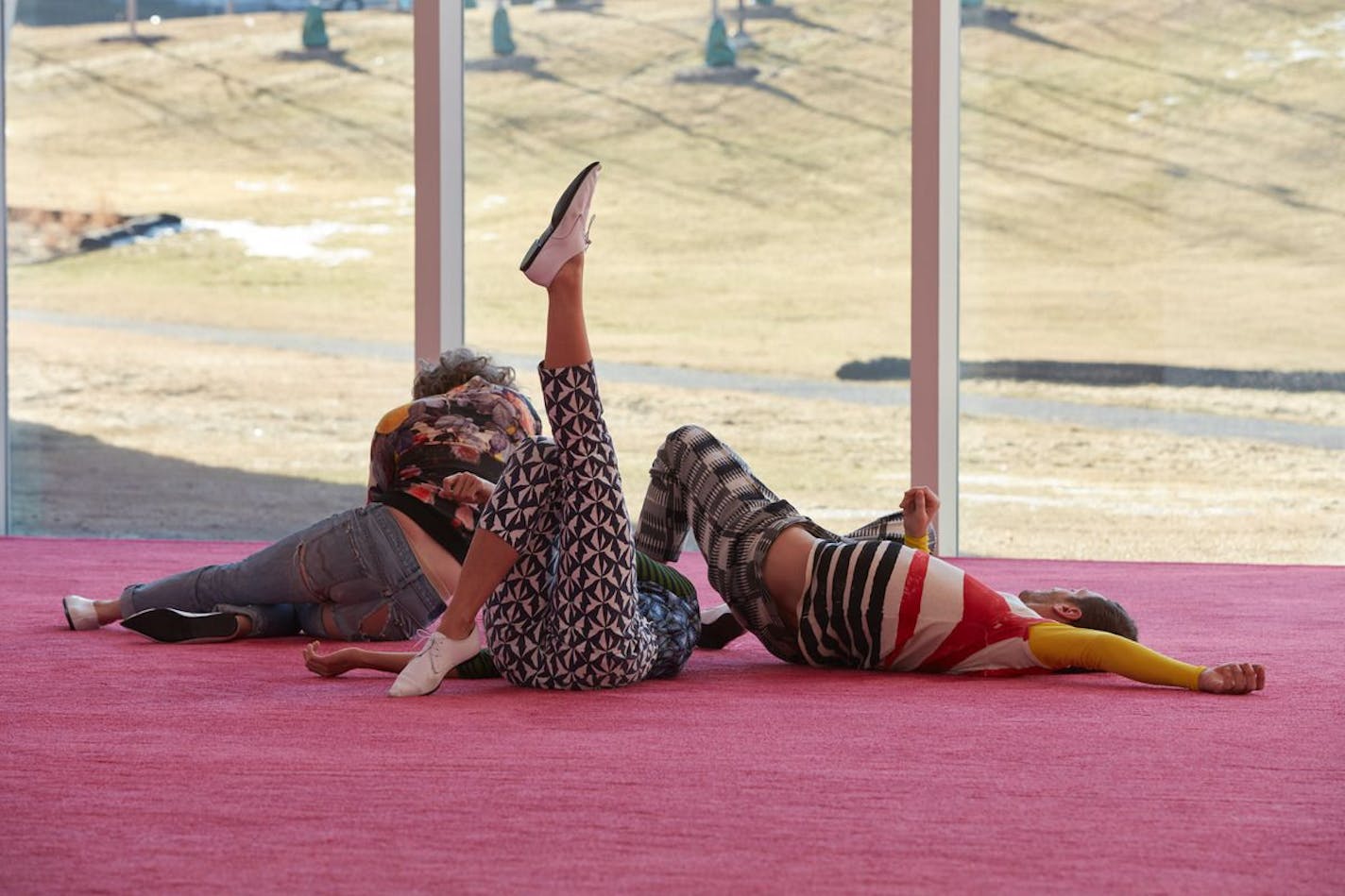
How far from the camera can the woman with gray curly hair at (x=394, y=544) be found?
10.4ft

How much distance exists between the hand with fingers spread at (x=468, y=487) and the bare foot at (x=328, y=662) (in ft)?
1.16

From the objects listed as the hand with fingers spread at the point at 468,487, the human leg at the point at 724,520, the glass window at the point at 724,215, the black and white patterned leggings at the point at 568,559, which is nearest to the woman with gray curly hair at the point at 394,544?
the hand with fingers spread at the point at 468,487

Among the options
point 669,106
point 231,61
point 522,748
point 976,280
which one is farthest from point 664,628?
point 231,61

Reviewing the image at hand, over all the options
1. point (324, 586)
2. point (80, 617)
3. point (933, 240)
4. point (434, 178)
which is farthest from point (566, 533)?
point (434, 178)

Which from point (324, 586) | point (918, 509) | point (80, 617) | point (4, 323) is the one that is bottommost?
point (80, 617)

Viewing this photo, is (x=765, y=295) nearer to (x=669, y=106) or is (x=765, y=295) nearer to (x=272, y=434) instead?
(x=669, y=106)

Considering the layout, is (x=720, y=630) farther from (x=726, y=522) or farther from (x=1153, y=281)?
(x=1153, y=281)

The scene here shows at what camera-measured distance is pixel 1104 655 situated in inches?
109

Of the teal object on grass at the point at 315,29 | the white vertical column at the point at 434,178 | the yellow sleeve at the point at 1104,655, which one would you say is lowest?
the yellow sleeve at the point at 1104,655

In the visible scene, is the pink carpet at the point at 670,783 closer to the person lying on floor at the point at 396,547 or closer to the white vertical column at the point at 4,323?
the person lying on floor at the point at 396,547

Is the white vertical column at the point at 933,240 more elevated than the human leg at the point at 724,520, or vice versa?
the white vertical column at the point at 933,240

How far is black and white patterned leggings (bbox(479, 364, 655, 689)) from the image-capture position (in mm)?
2506

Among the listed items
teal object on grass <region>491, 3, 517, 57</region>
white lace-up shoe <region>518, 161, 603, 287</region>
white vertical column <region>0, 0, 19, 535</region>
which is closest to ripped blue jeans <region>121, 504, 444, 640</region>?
white lace-up shoe <region>518, 161, 603, 287</region>

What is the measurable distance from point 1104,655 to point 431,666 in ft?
3.96
